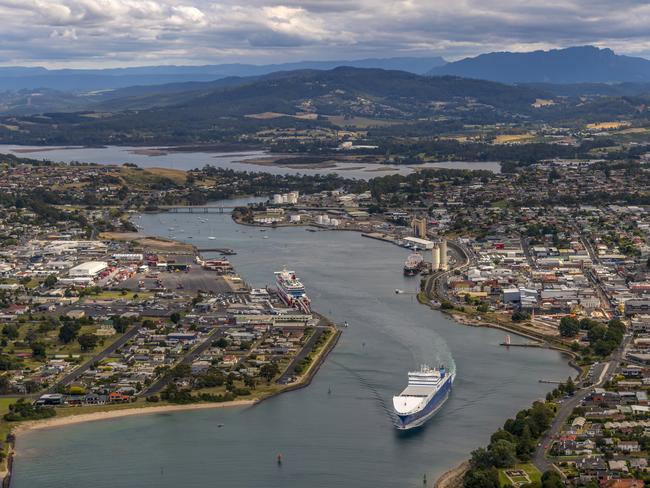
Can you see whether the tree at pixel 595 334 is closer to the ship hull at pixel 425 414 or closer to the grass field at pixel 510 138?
the ship hull at pixel 425 414

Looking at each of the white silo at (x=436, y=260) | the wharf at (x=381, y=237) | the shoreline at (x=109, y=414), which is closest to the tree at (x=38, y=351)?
the shoreline at (x=109, y=414)

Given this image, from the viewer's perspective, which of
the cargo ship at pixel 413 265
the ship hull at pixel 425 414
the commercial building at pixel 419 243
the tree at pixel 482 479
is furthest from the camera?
the commercial building at pixel 419 243

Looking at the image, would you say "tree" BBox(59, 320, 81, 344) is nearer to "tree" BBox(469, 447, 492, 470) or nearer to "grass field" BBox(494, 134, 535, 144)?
"tree" BBox(469, 447, 492, 470)

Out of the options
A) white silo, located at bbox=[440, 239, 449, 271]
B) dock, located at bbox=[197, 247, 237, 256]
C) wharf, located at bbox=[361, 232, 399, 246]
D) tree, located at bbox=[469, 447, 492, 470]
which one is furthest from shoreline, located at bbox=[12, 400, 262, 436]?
wharf, located at bbox=[361, 232, 399, 246]

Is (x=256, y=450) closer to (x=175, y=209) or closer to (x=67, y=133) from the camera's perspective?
(x=175, y=209)

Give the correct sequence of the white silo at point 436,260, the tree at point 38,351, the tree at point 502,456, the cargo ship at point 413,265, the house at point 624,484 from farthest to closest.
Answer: the white silo at point 436,260, the cargo ship at point 413,265, the tree at point 38,351, the tree at point 502,456, the house at point 624,484

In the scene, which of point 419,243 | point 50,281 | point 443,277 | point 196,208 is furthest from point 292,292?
point 196,208

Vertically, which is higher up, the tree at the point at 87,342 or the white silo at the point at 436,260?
the tree at the point at 87,342
